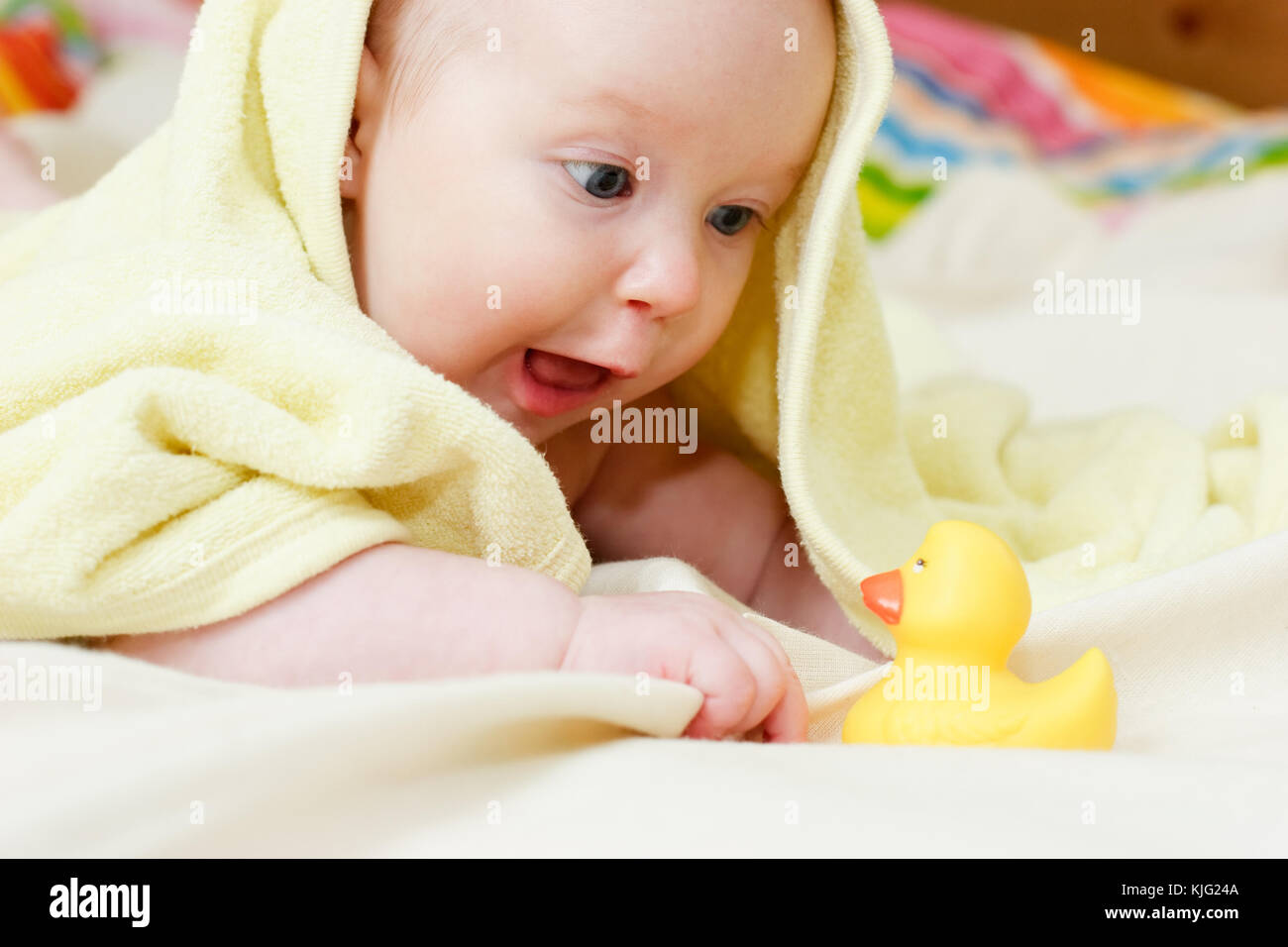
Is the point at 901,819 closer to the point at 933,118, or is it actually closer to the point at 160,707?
the point at 160,707

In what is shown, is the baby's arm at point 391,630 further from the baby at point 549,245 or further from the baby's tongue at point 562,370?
the baby's tongue at point 562,370

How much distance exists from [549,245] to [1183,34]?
100 inches

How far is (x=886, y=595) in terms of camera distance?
0.85 m

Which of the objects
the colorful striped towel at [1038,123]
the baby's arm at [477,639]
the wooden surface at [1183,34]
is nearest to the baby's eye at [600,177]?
the baby's arm at [477,639]

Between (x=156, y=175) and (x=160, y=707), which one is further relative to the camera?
(x=156, y=175)

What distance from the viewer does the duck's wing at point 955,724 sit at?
2.60ft

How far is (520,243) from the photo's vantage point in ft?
3.17

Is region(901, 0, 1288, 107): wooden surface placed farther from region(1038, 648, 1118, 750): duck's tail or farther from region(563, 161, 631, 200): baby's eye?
region(1038, 648, 1118, 750): duck's tail

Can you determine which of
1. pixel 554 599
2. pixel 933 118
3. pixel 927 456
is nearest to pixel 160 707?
pixel 554 599

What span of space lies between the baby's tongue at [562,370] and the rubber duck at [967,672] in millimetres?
321

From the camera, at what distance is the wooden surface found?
293 centimetres

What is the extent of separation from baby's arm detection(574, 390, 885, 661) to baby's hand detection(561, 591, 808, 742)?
0.39m

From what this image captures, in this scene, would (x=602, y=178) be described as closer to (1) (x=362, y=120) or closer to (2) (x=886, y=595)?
(1) (x=362, y=120)
